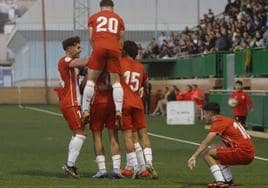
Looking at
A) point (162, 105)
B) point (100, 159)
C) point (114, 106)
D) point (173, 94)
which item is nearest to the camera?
point (114, 106)

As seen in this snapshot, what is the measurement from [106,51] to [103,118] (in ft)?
3.89

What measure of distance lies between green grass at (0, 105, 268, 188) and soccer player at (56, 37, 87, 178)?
0.38 m

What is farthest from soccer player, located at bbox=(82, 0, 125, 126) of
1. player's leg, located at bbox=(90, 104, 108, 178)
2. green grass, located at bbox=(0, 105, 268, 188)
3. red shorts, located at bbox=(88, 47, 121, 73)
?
green grass, located at bbox=(0, 105, 268, 188)

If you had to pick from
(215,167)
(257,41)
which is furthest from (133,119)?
(257,41)

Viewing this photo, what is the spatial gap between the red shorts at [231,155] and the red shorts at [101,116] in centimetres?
177

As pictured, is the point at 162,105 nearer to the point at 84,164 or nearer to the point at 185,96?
the point at 185,96

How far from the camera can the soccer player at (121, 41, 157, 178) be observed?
13.4 meters

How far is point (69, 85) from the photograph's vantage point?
13.7 m

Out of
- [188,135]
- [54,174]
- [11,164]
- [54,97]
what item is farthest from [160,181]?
[54,97]

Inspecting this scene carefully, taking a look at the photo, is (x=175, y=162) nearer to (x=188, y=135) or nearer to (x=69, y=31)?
(x=188, y=135)

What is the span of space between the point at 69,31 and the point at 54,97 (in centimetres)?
676

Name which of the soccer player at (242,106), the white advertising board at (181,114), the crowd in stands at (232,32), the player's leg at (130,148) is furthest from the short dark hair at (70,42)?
the white advertising board at (181,114)

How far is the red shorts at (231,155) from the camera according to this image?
12469 mm

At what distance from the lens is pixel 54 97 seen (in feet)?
225
